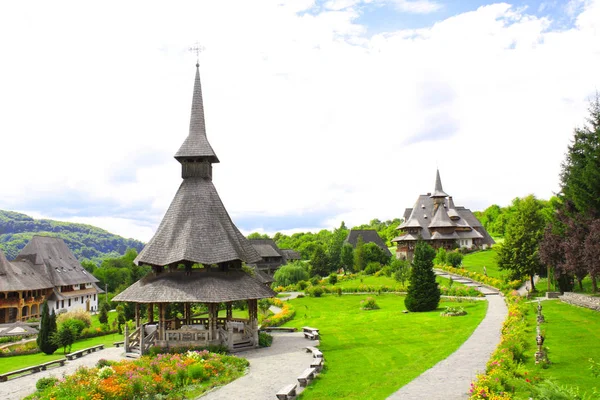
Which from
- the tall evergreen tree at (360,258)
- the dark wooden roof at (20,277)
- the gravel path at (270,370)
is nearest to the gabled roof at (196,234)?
the gravel path at (270,370)

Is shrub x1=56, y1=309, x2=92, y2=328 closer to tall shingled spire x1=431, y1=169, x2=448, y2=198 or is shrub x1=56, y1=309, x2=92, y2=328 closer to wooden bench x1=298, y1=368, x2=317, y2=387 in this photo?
wooden bench x1=298, y1=368, x2=317, y2=387

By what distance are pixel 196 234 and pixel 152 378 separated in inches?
383

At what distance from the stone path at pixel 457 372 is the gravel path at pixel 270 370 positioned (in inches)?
177

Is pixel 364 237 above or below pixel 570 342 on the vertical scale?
above

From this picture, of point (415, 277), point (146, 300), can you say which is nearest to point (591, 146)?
point (415, 277)

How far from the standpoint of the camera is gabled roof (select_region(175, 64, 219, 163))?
1125 inches

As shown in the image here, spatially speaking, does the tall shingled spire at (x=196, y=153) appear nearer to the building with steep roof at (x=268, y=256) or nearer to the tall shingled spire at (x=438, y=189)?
the building with steep roof at (x=268, y=256)

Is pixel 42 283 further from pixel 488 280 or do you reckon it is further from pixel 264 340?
pixel 488 280

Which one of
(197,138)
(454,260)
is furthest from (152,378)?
(454,260)

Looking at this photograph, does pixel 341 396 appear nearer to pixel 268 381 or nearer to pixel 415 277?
pixel 268 381

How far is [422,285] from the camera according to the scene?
3644cm

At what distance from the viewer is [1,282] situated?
52.9 meters

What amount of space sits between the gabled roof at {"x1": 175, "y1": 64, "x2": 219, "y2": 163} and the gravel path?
11.7 m

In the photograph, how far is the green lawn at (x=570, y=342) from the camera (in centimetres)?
1576
